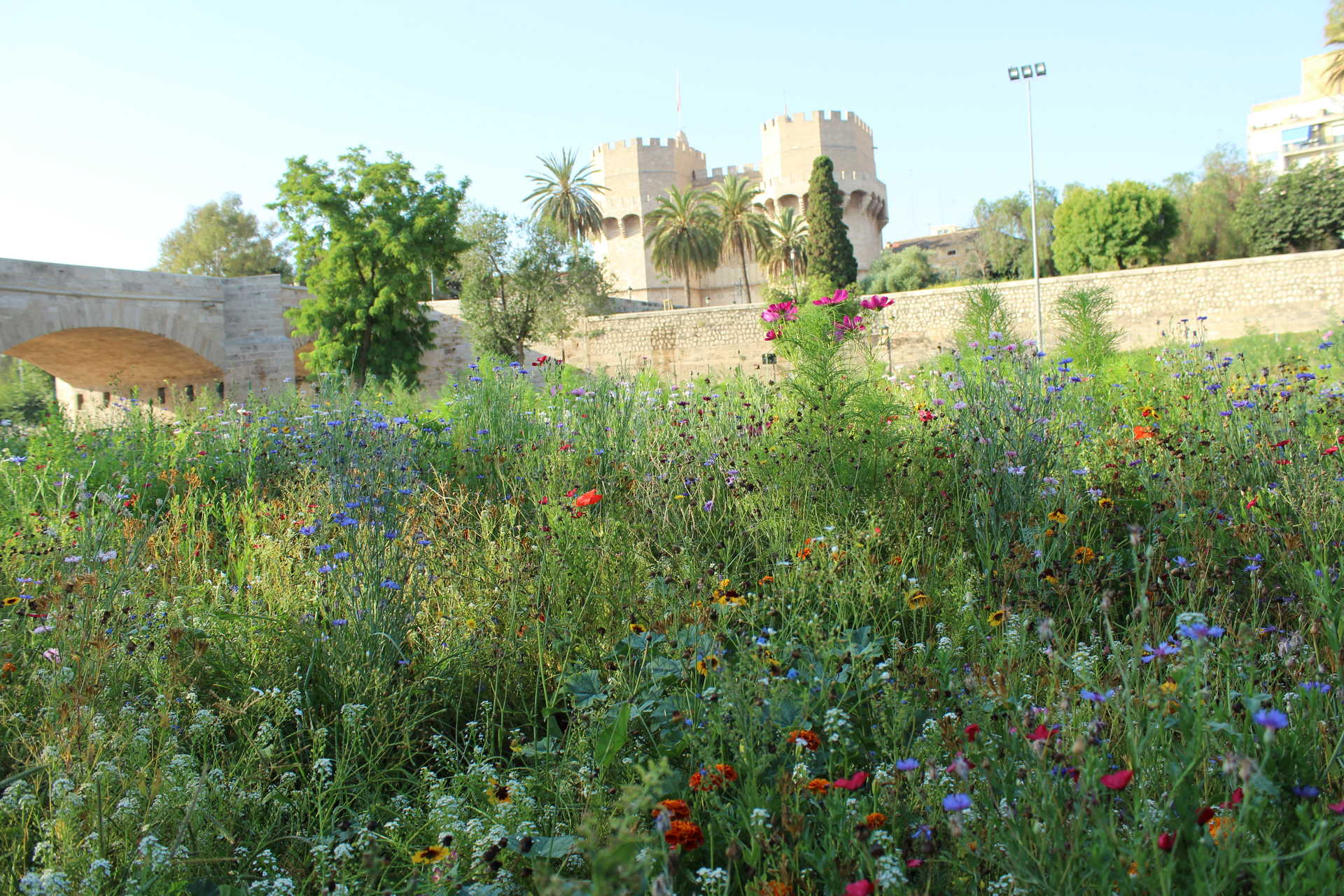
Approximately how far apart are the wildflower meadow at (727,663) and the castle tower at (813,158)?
37368 millimetres

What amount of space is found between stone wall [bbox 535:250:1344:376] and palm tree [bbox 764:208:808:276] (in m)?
9.19

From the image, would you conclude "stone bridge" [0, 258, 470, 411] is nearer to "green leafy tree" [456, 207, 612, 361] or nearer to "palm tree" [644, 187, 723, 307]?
"green leafy tree" [456, 207, 612, 361]

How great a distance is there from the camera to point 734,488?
3598mm

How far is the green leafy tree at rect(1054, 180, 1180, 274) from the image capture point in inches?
1233

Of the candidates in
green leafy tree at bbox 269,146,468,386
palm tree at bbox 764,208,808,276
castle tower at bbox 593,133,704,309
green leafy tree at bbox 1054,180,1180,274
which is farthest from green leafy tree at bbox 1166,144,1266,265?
green leafy tree at bbox 269,146,468,386

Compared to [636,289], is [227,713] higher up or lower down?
lower down

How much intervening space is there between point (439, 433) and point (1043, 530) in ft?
14.3

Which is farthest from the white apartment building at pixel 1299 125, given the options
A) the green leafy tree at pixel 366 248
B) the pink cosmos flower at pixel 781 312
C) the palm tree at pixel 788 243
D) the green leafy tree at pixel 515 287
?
the pink cosmos flower at pixel 781 312

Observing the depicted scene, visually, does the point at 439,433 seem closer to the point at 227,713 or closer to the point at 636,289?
the point at 227,713

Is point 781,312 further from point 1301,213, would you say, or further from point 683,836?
point 1301,213

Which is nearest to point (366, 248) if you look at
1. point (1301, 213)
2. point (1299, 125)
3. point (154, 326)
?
point (154, 326)

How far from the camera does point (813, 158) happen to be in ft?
129

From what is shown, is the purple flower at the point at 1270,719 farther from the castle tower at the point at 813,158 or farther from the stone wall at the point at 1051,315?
the castle tower at the point at 813,158

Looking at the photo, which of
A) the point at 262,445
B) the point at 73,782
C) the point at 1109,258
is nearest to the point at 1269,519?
the point at 73,782
